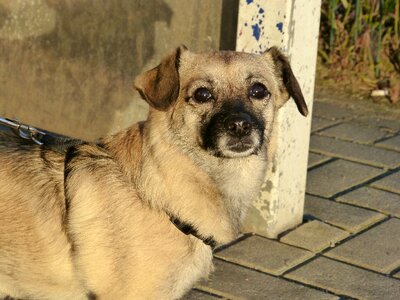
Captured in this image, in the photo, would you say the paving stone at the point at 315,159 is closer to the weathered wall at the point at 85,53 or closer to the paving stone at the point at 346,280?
the weathered wall at the point at 85,53

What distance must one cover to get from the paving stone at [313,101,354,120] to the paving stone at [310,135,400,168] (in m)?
0.64

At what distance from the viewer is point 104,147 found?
404cm

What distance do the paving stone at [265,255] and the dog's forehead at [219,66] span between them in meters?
1.22

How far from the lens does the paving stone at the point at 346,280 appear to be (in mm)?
4605

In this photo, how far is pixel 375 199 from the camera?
5.75 m

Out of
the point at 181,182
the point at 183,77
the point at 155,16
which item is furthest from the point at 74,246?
the point at 155,16

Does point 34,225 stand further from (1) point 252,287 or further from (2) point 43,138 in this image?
(1) point 252,287

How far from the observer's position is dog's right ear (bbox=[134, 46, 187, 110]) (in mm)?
3945

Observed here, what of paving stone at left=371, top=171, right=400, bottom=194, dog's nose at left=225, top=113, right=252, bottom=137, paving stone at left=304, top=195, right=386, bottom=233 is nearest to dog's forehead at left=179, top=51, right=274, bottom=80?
dog's nose at left=225, top=113, right=252, bottom=137

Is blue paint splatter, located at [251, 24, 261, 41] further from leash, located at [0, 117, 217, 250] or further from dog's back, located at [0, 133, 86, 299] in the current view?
dog's back, located at [0, 133, 86, 299]

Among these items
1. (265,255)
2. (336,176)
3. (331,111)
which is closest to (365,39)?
(331,111)

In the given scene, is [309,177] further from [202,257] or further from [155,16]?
[202,257]

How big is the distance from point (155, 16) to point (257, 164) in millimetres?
1904

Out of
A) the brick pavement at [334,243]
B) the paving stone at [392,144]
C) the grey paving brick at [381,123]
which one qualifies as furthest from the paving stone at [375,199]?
the grey paving brick at [381,123]
